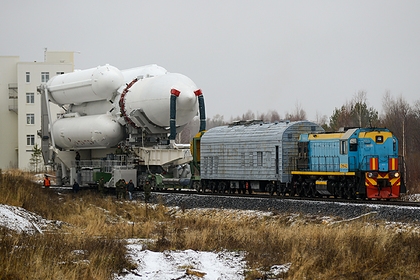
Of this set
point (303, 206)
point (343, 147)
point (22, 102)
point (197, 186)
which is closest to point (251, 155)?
point (197, 186)

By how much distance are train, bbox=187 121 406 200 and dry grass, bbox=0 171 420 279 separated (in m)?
4.57

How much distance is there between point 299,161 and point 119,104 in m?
14.0

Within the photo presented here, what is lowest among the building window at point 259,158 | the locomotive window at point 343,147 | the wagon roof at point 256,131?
the building window at point 259,158

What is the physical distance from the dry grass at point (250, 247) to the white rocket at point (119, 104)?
1467 cm

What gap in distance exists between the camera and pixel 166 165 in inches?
1485

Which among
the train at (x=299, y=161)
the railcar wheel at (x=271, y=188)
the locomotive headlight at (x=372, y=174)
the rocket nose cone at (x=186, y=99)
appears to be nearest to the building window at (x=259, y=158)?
the train at (x=299, y=161)

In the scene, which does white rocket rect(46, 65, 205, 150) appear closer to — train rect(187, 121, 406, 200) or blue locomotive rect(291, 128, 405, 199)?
train rect(187, 121, 406, 200)

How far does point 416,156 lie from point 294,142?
1913cm

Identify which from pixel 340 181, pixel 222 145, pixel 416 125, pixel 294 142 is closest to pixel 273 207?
pixel 340 181

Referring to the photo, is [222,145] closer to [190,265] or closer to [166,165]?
[166,165]

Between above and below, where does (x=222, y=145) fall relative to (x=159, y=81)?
below

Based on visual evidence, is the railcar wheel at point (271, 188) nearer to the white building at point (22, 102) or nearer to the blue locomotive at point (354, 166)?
the blue locomotive at point (354, 166)

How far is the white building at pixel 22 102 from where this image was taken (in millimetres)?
73625

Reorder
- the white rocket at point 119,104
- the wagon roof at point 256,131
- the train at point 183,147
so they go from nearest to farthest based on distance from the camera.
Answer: the train at point 183,147
the wagon roof at point 256,131
the white rocket at point 119,104
